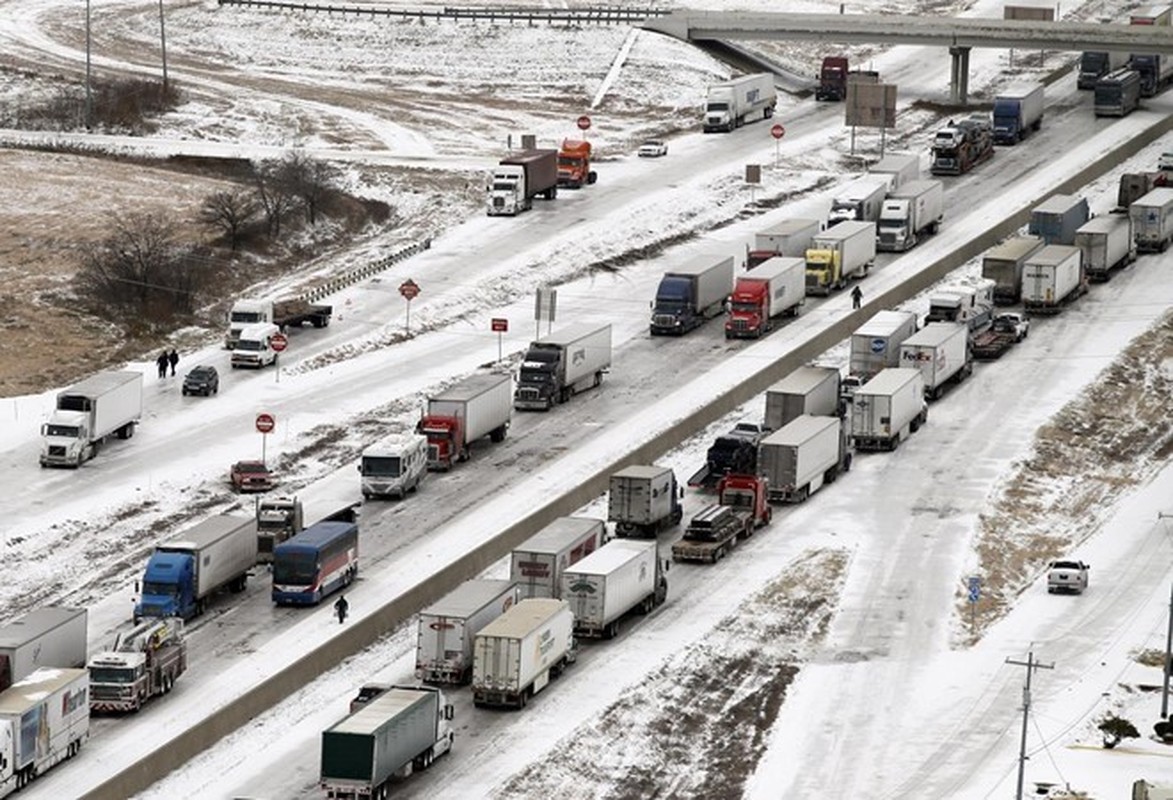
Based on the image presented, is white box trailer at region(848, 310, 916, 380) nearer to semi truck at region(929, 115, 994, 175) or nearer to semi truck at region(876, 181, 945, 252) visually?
semi truck at region(876, 181, 945, 252)

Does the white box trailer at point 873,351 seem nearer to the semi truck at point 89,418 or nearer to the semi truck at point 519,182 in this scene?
the semi truck at point 89,418

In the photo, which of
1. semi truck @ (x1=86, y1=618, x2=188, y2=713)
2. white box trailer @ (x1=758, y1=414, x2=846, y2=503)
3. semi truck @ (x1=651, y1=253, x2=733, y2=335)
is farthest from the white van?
semi truck @ (x1=86, y1=618, x2=188, y2=713)

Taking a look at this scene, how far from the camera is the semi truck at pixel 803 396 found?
361 ft

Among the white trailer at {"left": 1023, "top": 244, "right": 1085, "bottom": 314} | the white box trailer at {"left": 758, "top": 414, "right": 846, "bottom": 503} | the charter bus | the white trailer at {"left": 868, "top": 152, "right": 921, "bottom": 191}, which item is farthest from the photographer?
the white trailer at {"left": 868, "top": 152, "right": 921, "bottom": 191}

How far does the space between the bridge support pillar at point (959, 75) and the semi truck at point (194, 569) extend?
101 meters

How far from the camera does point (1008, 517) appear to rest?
106000mm

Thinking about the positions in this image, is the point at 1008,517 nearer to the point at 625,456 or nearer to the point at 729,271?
the point at 625,456

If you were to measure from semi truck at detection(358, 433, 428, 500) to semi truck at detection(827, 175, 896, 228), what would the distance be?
1822 inches

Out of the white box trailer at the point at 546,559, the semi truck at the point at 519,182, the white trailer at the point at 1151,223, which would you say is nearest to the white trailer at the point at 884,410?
the white box trailer at the point at 546,559

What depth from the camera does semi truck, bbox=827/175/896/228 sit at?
Result: 146 m

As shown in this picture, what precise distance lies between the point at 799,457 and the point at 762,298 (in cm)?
2450

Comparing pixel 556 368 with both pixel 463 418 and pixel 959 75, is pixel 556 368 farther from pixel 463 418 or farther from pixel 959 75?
pixel 959 75

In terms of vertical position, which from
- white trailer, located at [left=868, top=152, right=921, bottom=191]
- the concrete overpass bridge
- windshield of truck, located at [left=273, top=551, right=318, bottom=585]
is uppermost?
the concrete overpass bridge

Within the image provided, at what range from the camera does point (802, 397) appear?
110m
